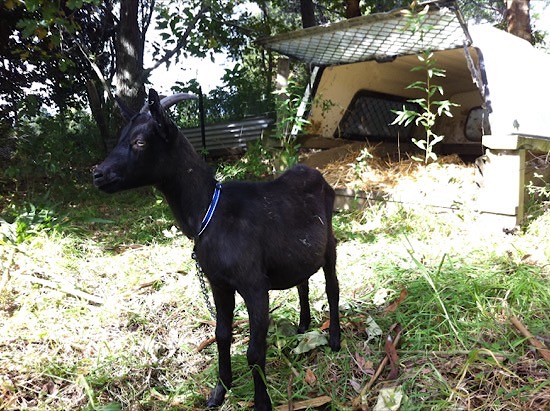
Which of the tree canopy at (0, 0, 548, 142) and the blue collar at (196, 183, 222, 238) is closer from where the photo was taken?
the blue collar at (196, 183, 222, 238)

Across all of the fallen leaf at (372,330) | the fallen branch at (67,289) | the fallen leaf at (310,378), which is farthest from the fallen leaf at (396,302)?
the fallen branch at (67,289)

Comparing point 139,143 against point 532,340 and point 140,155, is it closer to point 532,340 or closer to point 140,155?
point 140,155

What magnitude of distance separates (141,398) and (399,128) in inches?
259

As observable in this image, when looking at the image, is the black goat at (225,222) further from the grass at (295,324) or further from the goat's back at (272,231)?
the grass at (295,324)

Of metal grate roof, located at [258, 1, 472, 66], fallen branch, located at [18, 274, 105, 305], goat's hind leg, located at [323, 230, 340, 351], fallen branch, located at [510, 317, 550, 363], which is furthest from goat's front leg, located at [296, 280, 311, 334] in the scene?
metal grate roof, located at [258, 1, 472, 66]

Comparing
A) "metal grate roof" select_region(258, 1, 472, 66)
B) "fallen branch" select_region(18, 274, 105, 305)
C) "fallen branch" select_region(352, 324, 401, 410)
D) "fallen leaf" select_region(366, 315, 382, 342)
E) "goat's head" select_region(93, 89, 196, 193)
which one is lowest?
"fallen branch" select_region(352, 324, 401, 410)

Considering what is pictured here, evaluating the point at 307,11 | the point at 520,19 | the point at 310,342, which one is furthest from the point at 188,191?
the point at 307,11

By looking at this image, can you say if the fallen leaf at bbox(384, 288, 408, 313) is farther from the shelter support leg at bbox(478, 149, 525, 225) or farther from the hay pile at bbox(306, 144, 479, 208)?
the hay pile at bbox(306, 144, 479, 208)

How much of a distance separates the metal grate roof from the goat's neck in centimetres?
293

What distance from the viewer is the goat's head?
2.25 meters

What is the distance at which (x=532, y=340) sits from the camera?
2463mm

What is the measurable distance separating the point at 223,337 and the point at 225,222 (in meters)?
0.71

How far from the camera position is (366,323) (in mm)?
3008

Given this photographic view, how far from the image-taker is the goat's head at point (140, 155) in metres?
2.25
